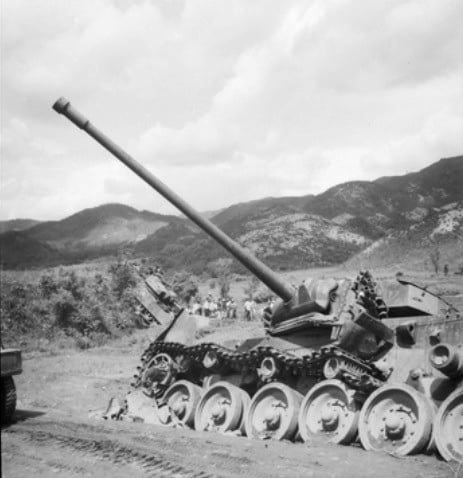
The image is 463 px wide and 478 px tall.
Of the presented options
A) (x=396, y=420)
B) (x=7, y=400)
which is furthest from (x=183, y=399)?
(x=396, y=420)

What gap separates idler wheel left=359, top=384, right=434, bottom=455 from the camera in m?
7.27

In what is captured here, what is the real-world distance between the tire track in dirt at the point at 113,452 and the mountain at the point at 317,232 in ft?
97.5

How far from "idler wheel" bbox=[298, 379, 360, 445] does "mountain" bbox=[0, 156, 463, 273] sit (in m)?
29.7

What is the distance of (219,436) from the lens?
28.6 feet

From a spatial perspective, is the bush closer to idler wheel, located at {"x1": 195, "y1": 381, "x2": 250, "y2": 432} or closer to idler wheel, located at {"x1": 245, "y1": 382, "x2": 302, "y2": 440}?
idler wheel, located at {"x1": 195, "y1": 381, "x2": 250, "y2": 432}

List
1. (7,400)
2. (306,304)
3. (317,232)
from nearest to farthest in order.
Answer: (7,400) → (306,304) → (317,232)

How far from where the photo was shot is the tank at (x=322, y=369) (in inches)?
299

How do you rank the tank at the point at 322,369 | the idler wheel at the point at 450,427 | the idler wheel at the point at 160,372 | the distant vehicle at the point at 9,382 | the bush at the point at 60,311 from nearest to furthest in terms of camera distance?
the idler wheel at the point at 450,427
the tank at the point at 322,369
the distant vehicle at the point at 9,382
the idler wheel at the point at 160,372
the bush at the point at 60,311

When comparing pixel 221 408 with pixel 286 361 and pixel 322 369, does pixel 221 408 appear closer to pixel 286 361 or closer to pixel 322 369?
pixel 286 361

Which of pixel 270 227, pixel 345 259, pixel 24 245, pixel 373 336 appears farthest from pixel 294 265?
pixel 373 336

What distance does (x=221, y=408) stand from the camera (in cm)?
973

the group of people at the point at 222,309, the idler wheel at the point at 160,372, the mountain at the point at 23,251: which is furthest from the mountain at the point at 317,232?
the idler wheel at the point at 160,372

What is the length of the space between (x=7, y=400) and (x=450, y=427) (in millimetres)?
6503

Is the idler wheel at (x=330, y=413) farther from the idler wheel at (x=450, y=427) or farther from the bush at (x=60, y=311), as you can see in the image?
the bush at (x=60, y=311)
